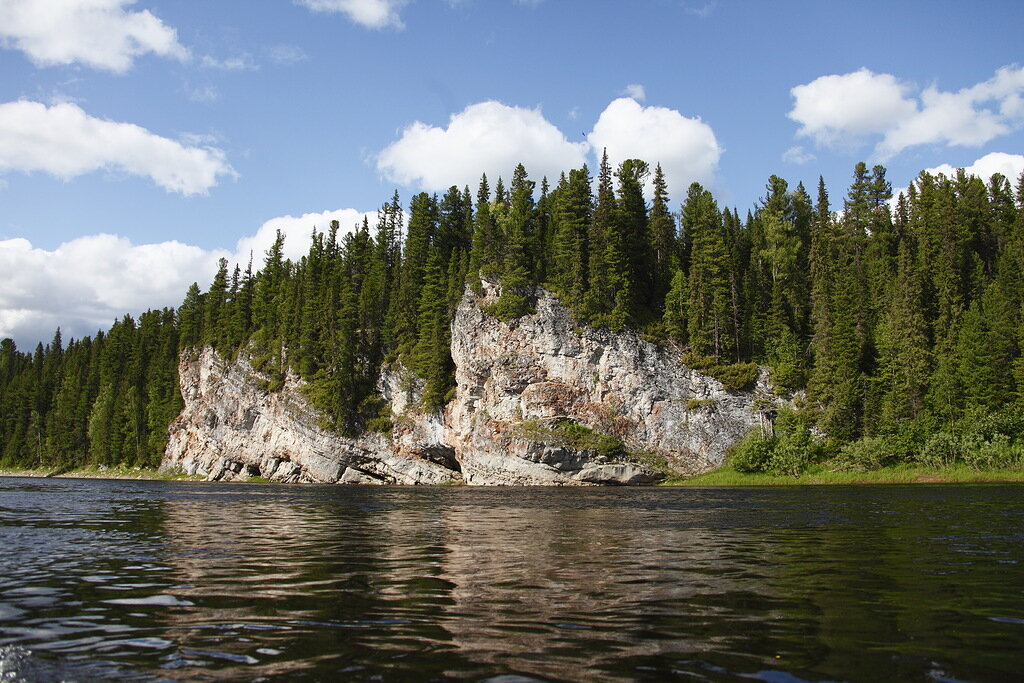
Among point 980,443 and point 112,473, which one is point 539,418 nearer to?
point 980,443

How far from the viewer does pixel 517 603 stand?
483 inches

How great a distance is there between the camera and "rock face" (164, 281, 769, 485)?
7988 cm

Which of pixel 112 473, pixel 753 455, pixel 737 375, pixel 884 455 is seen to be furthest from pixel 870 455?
pixel 112 473

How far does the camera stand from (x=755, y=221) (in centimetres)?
11269

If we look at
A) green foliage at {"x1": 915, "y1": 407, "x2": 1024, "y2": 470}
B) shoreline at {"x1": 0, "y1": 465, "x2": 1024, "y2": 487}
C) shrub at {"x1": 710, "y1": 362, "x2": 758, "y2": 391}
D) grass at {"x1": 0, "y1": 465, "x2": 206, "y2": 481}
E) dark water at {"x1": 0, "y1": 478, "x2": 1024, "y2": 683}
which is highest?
shrub at {"x1": 710, "y1": 362, "x2": 758, "y2": 391}

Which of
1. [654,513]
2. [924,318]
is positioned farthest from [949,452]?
[654,513]

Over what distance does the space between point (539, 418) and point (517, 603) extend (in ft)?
235

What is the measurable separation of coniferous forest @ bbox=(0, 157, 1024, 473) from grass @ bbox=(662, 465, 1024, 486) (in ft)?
6.58

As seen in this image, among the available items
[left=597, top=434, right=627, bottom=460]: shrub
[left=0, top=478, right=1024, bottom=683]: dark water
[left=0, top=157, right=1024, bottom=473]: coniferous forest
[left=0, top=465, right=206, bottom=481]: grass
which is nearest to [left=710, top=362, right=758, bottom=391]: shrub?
[left=0, top=157, right=1024, bottom=473]: coniferous forest

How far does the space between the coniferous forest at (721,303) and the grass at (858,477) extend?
2.01 metres

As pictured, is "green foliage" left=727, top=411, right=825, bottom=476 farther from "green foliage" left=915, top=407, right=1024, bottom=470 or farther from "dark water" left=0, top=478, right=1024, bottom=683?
"dark water" left=0, top=478, right=1024, bottom=683

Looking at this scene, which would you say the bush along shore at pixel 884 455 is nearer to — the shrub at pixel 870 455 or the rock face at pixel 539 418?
the shrub at pixel 870 455

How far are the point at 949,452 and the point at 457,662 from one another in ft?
246

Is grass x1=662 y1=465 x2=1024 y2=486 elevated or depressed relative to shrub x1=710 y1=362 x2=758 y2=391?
depressed
